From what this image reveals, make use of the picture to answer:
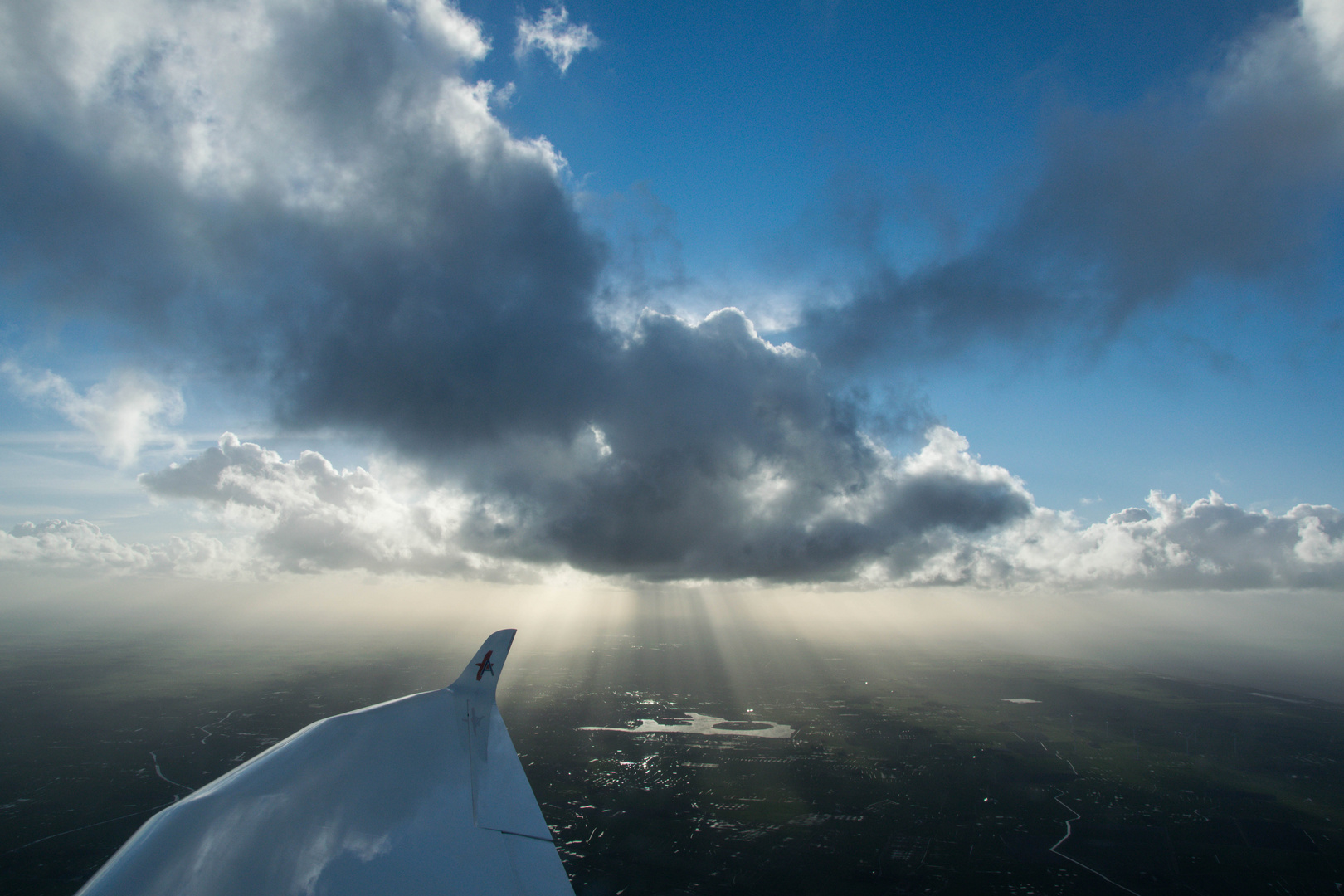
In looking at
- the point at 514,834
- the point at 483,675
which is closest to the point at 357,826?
the point at 514,834

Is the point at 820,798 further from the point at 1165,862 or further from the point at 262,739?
the point at 262,739

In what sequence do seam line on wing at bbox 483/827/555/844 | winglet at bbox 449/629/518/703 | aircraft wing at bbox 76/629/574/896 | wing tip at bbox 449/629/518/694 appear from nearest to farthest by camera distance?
aircraft wing at bbox 76/629/574/896
seam line on wing at bbox 483/827/555/844
winglet at bbox 449/629/518/703
wing tip at bbox 449/629/518/694

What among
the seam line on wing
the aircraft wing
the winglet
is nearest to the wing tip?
the winglet

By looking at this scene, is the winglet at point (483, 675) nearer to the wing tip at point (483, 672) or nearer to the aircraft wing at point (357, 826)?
the wing tip at point (483, 672)

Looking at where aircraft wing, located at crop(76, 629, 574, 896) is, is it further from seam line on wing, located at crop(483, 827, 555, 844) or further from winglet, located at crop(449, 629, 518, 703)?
winglet, located at crop(449, 629, 518, 703)

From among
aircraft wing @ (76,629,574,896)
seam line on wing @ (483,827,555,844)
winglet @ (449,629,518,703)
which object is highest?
winglet @ (449,629,518,703)

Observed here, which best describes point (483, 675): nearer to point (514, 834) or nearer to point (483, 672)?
point (483, 672)

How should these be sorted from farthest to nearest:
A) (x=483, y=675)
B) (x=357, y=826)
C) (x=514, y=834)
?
(x=483, y=675) < (x=514, y=834) < (x=357, y=826)

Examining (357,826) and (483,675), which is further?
(483,675)

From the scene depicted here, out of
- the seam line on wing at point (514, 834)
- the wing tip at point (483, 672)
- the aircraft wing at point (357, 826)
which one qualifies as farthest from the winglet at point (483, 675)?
the seam line on wing at point (514, 834)
